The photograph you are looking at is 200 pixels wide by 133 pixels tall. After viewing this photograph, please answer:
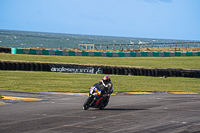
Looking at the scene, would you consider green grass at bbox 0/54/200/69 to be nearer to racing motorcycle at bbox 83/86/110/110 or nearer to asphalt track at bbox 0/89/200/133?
asphalt track at bbox 0/89/200/133

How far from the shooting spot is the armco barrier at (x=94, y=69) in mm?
30328

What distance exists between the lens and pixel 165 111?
13.7 metres

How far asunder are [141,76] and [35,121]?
23.4 meters

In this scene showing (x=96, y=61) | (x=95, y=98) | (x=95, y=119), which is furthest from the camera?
(x=96, y=61)

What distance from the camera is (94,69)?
32781 mm

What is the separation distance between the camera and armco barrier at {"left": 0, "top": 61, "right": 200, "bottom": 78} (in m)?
30.3

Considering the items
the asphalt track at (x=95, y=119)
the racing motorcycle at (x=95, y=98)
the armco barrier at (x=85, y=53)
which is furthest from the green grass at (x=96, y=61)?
the racing motorcycle at (x=95, y=98)

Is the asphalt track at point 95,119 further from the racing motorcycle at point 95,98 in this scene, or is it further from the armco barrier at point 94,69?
the armco barrier at point 94,69

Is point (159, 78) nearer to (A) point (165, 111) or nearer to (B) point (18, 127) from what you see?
(A) point (165, 111)

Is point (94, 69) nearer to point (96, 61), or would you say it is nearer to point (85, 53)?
point (96, 61)

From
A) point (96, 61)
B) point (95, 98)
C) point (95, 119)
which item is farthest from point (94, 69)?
point (95, 119)

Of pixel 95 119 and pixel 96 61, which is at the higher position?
pixel 96 61

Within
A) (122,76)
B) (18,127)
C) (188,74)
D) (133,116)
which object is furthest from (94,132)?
(188,74)

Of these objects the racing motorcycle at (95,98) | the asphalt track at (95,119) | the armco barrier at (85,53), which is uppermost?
the armco barrier at (85,53)
